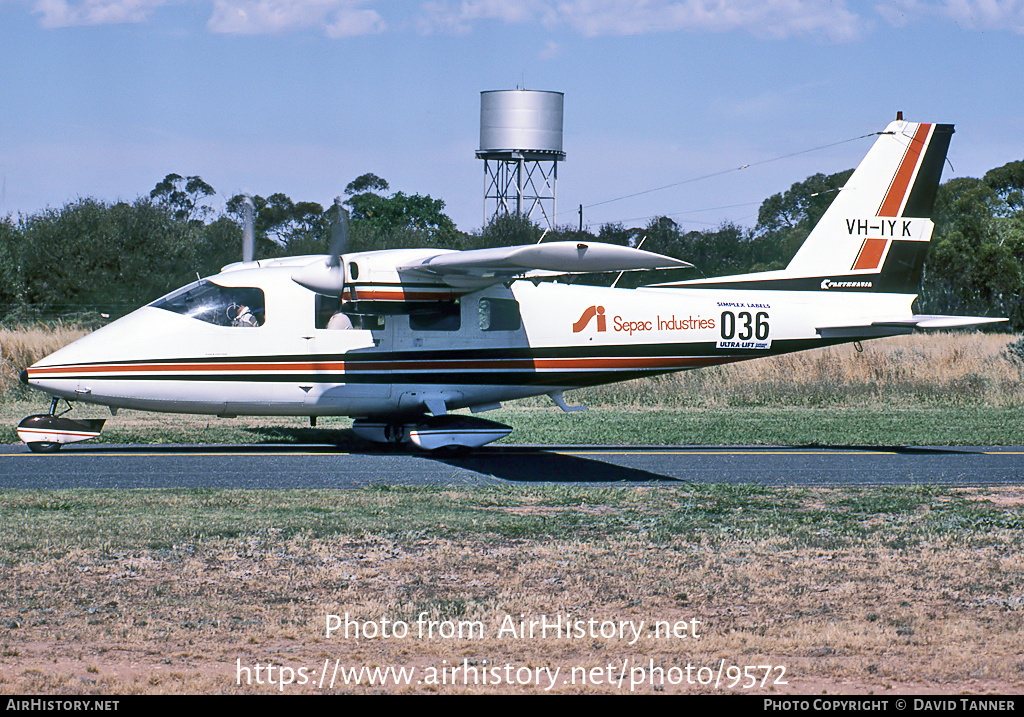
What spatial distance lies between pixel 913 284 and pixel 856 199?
1639 mm

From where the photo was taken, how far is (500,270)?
15.2 m

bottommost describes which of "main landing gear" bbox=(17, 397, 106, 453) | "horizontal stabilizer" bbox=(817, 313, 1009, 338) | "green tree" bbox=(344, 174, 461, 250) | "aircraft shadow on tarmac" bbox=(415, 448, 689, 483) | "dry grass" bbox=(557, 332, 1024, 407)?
"aircraft shadow on tarmac" bbox=(415, 448, 689, 483)

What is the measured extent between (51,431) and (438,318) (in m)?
5.57

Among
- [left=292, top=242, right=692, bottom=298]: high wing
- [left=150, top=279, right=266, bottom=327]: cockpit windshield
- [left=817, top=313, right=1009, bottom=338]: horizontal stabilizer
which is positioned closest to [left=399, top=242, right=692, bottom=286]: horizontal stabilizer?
[left=292, top=242, right=692, bottom=298]: high wing

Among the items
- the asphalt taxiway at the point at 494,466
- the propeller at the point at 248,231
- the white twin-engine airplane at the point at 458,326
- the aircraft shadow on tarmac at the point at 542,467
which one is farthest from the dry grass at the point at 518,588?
the propeller at the point at 248,231

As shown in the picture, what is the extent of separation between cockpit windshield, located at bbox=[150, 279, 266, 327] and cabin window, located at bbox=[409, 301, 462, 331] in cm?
215

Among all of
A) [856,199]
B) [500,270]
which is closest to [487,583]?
[500,270]

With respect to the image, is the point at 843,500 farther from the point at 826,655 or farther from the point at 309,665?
the point at 309,665

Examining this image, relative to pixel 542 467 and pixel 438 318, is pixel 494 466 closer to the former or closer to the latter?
pixel 542 467

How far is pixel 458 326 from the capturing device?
16.5 metres

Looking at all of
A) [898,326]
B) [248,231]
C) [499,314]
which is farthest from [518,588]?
[248,231]

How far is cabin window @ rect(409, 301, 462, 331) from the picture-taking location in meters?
16.2

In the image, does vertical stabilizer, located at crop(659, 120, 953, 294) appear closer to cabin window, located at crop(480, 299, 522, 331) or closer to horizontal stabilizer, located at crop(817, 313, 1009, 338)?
horizontal stabilizer, located at crop(817, 313, 1009, 338)

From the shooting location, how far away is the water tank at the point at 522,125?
5312 cm
